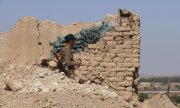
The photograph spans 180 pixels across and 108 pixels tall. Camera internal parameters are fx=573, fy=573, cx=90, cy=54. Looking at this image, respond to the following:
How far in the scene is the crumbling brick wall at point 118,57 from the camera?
42.3 ft

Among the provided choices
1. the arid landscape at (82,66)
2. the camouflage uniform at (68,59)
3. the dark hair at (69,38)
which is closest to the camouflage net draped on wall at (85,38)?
the arid landscape at (82,66)

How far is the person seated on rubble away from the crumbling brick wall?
0.42 m

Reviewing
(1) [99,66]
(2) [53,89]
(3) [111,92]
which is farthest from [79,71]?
(2) [53,89]

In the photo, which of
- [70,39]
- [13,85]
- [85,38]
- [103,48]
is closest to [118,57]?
[103,48]

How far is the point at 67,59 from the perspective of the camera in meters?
12.5

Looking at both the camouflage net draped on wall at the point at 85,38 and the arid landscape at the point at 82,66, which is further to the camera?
the camouflage net draped on wall at the point at 85,38

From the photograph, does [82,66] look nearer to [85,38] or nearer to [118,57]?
[85,38]

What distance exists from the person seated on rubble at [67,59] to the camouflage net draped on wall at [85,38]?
25.3 inches

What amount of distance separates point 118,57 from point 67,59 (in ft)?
4.02

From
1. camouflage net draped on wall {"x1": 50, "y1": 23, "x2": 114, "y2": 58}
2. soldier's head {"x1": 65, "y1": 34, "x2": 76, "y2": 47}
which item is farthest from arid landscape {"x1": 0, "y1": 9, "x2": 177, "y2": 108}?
soldier's head {"x1": 65, "y1": 34, "x2": 76, "y2": 47}

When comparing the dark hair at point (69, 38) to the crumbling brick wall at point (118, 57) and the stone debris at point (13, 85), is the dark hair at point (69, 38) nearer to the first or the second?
the crumbling brick wall at point (118, 57)

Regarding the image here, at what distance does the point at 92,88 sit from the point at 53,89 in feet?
3.94

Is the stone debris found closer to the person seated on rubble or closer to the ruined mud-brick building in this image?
the person seated on rubble

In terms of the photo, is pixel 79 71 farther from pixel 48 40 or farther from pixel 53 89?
pixel 53 89
